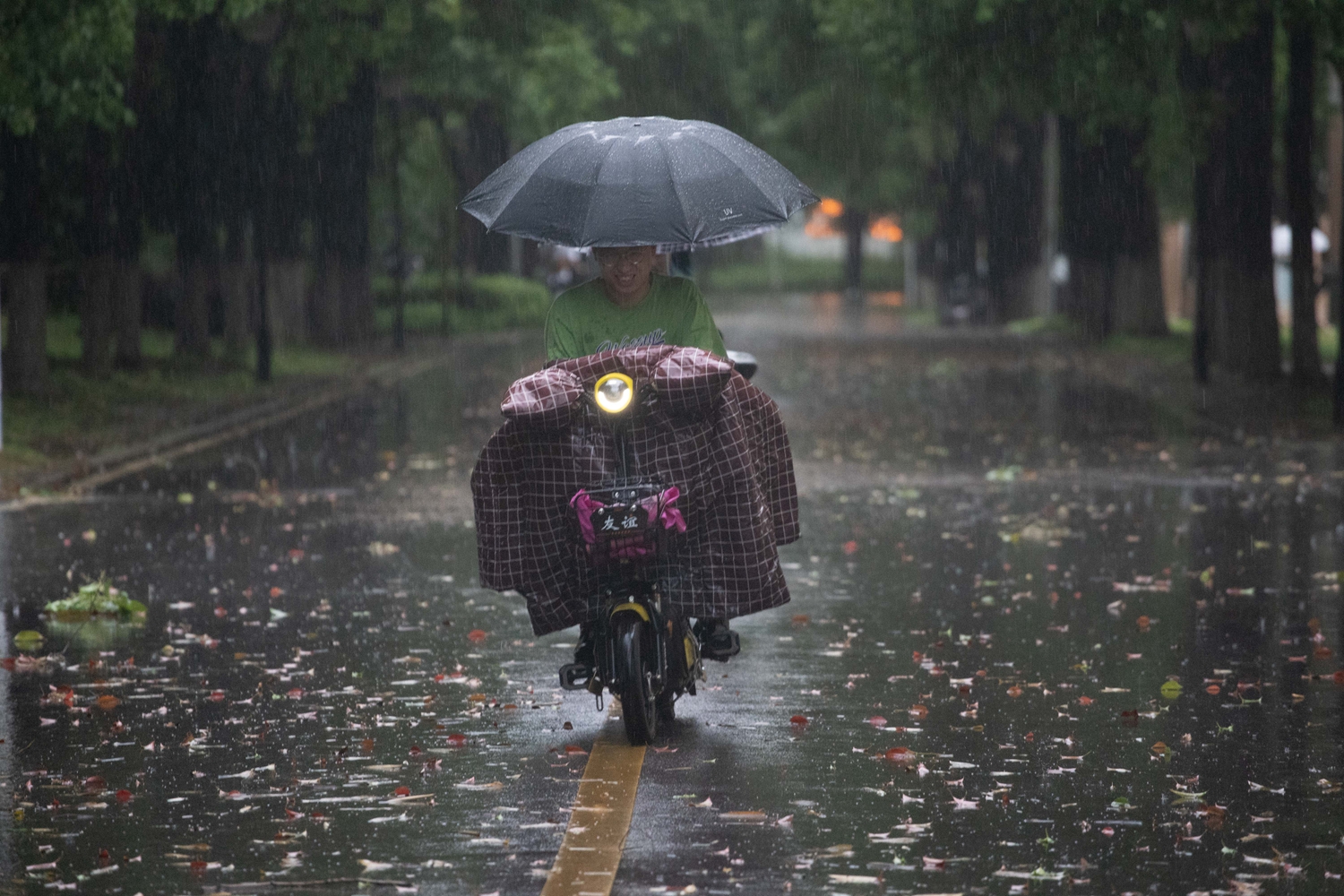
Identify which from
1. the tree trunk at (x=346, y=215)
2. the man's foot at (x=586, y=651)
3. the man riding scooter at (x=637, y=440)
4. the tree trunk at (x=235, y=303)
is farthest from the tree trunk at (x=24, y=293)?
the man's foot at (x=586, y=651)

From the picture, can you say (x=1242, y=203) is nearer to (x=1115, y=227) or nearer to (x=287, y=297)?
(x=1115, y=227)

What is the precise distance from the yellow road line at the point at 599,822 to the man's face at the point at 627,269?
5.06 feet

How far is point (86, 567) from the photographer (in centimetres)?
1212

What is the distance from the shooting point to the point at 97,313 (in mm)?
26703

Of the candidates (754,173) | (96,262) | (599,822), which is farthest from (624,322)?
(96,262)

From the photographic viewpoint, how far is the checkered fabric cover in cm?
704

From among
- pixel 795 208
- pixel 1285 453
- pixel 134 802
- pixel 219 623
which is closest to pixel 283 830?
pixel 134 802

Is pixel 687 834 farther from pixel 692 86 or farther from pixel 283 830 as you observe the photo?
pixel 692 86

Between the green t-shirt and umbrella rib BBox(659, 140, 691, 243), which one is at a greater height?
umbrella rib BBox(659, 140, 691, 243)

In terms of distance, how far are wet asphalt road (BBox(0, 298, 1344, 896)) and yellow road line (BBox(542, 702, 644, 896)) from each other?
0.06 m

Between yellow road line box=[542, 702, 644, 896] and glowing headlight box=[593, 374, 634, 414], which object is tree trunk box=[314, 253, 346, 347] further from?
glowing headlight box=[593, 374, 634, 414]

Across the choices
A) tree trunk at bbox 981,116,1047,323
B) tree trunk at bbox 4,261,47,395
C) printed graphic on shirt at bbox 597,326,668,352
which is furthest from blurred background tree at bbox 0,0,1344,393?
printed graphic on shirt at bbox 597,326,668,352

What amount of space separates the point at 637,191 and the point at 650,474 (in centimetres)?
101

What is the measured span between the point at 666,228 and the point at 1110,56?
18.1 m
